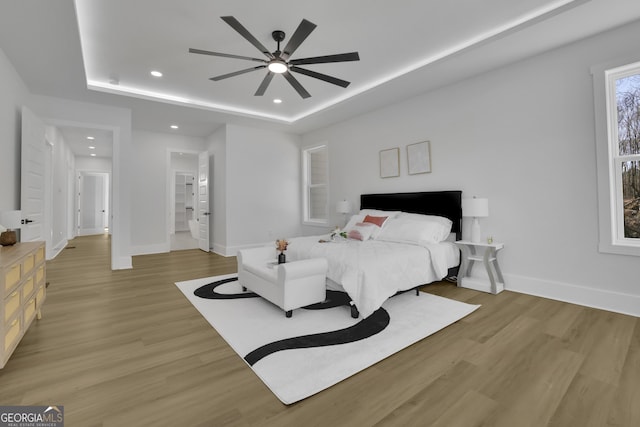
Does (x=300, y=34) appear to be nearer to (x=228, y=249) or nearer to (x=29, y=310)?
(x=29, y=310)

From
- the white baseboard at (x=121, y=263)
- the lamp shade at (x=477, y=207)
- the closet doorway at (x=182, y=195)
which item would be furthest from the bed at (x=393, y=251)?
the closet doorway at (x=182, y=195)

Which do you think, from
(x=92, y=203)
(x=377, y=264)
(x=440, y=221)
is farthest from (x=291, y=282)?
(x=92, y=203)

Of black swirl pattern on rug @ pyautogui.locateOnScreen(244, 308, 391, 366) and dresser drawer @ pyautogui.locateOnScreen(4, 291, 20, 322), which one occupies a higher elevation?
dresser drawer @ pyautogui.locateOnScreen(4, 291, 20, 322)

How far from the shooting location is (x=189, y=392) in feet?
5.63

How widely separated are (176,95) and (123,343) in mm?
4137

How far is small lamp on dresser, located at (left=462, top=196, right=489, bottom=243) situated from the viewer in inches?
141

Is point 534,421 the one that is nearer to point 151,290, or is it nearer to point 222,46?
point 151,290

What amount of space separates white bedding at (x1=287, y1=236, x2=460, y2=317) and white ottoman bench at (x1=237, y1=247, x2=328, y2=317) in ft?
0.62

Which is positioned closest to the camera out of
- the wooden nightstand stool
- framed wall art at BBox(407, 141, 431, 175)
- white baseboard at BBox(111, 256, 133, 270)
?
the wooden nightstand stool

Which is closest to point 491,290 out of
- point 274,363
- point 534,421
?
point 534,421

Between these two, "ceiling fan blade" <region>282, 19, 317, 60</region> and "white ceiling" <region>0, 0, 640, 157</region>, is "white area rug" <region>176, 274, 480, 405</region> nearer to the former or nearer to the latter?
"ceiling fan blade" <region>282, 19, 317, 60</region>

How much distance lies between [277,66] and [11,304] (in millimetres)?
2927

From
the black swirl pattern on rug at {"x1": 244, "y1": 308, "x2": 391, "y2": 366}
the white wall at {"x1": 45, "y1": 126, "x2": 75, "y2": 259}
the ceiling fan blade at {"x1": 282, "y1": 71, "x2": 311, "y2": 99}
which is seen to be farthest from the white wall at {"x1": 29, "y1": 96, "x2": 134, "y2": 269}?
the black swirl pattern on rug at {"x1": 244, "y1": 308, "x2": 391, "y2": 366}

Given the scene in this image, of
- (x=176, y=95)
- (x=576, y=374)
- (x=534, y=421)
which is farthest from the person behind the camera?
(x=176, y=95)
